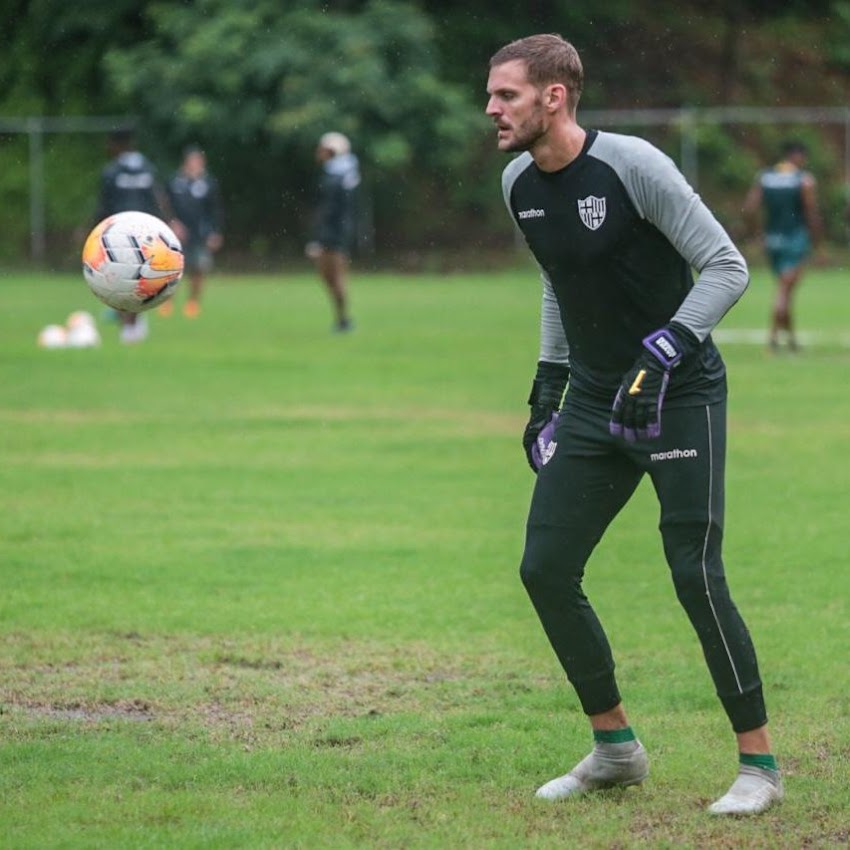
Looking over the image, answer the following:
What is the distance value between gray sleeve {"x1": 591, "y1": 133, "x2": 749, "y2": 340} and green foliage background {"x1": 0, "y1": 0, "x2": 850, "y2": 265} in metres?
32.3

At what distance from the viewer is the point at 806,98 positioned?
1735 inches

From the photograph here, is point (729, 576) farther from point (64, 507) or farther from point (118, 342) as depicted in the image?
point (118, 342)

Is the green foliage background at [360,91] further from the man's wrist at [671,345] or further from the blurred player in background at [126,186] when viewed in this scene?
the man's wrist at [671,345]

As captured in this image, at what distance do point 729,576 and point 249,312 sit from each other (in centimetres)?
1895

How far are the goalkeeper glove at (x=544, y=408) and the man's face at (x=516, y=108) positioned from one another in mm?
859

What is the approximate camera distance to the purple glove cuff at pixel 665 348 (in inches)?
205

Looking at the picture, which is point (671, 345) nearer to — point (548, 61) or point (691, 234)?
point (691, 234)

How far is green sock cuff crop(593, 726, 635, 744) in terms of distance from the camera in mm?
5598

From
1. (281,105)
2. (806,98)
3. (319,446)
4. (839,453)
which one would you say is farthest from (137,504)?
(806,98)

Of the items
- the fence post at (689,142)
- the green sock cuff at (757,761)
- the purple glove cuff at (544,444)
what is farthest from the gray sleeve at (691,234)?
the fence post at (689,142)

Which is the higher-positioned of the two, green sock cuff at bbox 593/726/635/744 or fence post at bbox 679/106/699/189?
fence post at bbox 679/106/699/189

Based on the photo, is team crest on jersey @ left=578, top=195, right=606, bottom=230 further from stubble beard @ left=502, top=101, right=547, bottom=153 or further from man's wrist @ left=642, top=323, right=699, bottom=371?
man's wrist @ left=642, top=323, right=699, bottom=371

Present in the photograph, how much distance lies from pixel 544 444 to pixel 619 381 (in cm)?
43

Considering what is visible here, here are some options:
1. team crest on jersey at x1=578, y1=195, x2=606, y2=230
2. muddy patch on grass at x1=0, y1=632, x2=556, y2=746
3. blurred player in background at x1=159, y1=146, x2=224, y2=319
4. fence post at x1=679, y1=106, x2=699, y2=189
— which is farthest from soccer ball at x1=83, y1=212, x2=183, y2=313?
fence post at x1=679, y1=106, x2=699, y2=189
